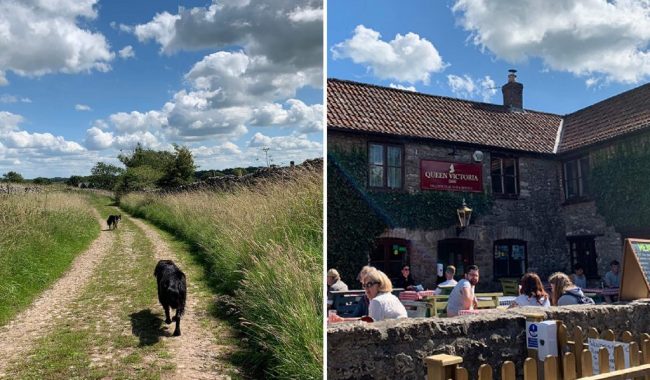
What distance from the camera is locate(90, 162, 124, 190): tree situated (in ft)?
21.2

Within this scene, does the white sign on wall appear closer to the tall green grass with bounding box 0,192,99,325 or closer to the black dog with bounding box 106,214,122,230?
the tall green grass with bounding box 0,192,99,325

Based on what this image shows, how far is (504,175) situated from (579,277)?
3.78 ft

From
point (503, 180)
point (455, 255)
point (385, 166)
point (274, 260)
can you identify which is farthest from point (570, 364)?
point (503, 180)

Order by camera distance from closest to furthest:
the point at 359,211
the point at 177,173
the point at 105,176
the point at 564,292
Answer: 1. the point at 359,211
2. the point at 564,292
3. the point at 105,176
4. the point at 177,173

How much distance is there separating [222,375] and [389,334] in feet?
4.71

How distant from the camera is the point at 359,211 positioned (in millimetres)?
3057

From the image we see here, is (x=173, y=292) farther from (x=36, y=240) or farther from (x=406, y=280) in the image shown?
(x=36, y=240)

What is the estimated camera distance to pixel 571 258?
4.86 metres

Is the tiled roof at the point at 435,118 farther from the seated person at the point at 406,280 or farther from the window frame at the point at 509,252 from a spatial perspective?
the seated person at the point at 406,280

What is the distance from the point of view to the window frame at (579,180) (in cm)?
487

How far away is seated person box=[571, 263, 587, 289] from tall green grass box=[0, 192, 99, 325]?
14.7 feet

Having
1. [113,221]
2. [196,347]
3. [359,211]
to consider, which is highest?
[113,221]

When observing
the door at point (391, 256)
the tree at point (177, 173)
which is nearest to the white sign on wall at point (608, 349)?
the door at point (391, 256)

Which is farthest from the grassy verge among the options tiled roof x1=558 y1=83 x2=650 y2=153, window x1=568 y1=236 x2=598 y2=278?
tiled roof x1=558 y1=83 x2=650 y2=153
